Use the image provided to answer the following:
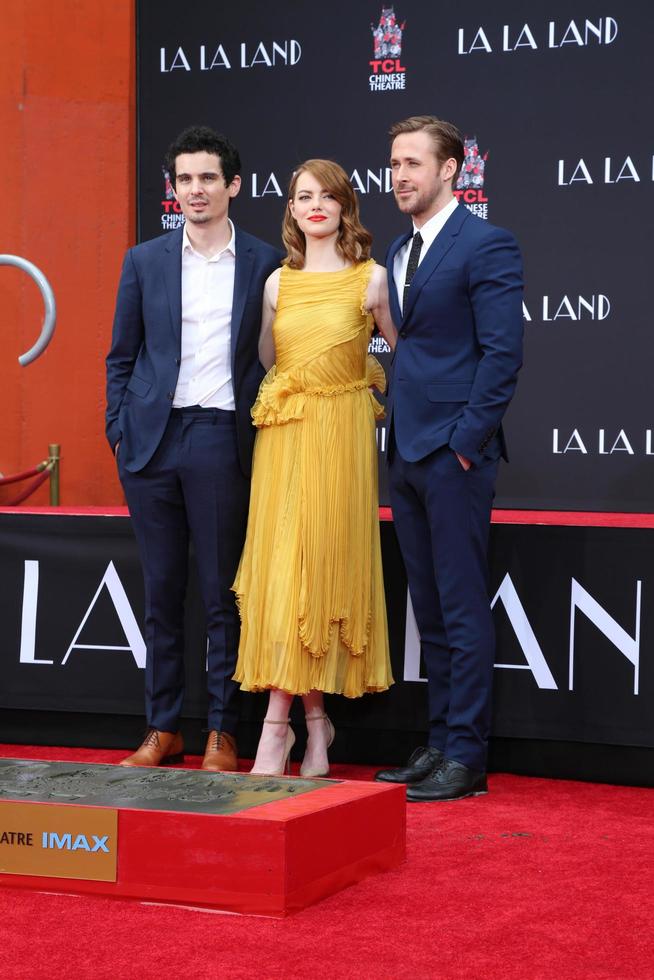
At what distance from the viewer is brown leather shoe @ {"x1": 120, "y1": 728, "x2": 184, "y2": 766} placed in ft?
11.6

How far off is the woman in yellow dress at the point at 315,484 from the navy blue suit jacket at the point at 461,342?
0.15m

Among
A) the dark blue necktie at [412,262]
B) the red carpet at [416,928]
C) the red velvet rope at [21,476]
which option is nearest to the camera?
the red carpet at [416,928]

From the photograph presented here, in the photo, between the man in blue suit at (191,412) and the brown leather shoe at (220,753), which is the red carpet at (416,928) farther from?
the man in blue suit at (191,412)

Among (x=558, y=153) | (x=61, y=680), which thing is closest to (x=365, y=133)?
(x=558, y=153)

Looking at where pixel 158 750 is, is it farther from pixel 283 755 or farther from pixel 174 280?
pixel 174 280

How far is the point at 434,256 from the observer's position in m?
3.35

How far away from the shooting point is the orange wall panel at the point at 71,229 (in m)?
6.39

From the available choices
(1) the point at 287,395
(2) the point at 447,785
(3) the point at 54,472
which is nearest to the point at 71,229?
(3) the point at 54,472

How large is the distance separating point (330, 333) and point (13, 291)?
11.0ft

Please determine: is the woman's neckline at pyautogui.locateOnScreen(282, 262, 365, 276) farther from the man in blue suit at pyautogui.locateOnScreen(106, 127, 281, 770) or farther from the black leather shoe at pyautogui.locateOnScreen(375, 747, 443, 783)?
the black leather shoe at pyautogui.locateOnScreen(375, 747, 443, 783)

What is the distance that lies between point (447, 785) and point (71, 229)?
13.1 feet

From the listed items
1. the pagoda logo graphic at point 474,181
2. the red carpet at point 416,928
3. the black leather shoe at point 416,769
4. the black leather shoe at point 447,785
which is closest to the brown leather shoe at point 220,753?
the black leather shoe at point 416,769

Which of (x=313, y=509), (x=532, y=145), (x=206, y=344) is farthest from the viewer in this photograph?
(x=532, y=145)

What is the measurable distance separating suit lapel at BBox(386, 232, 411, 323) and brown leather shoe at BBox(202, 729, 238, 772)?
1.16 m
